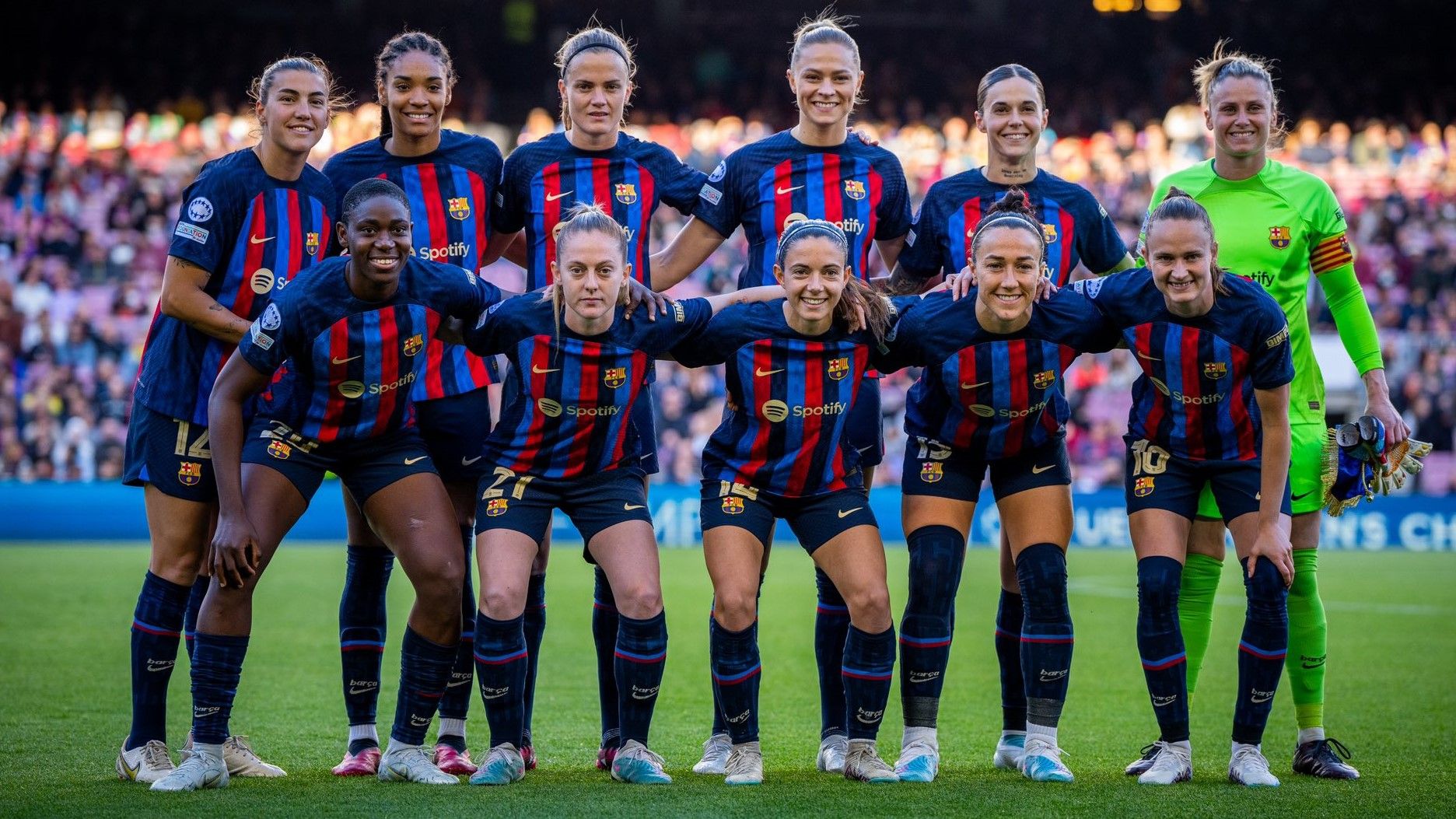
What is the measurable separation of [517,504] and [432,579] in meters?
0.36

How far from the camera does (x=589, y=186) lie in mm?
5355

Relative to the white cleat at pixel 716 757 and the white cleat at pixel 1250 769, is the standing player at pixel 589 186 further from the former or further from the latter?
the white cleat at pixel 1250 769

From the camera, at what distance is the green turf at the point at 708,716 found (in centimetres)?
441

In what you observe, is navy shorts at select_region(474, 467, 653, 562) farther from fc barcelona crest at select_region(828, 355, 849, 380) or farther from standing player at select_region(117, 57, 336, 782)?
standing player at select_region(117, 57, 336, 782)

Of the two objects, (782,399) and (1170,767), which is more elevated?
(782,399)

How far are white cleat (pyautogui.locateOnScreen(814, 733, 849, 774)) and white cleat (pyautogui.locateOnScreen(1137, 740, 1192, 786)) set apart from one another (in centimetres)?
98

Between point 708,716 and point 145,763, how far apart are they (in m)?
2.64

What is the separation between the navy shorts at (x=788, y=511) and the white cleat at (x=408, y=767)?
1.16 meters

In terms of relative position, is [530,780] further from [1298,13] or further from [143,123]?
[1298,13]

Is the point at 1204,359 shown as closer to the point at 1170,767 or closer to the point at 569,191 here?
the point at 1170,767

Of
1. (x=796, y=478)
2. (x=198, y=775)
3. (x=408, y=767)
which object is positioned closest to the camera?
(x=198, y=775)

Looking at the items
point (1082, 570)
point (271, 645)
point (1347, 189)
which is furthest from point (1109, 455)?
point (271, 645)

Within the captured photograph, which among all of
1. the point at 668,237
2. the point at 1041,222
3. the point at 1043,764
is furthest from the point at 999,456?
the point at 668,237

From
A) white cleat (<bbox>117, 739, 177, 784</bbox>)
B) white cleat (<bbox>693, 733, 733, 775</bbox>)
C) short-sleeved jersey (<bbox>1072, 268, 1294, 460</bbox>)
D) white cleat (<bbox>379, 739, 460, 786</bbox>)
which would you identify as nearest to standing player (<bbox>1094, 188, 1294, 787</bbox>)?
short-sleeved jersey (<bbox>1072, 268, 1294, 460</bbox>)
